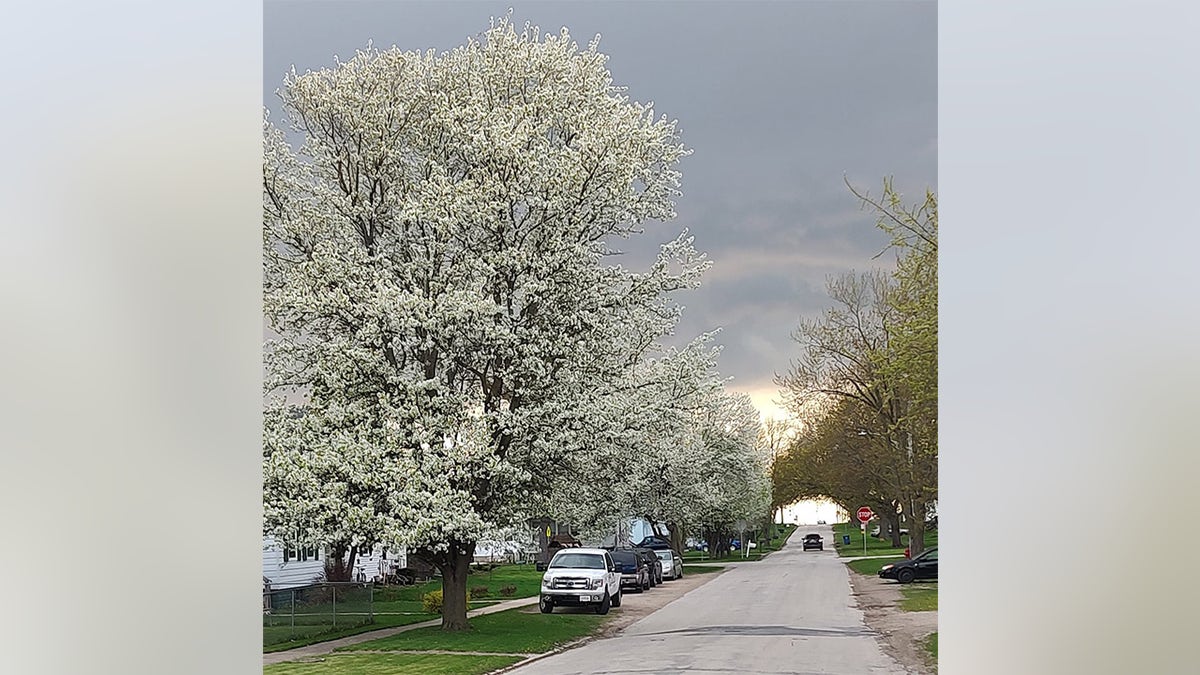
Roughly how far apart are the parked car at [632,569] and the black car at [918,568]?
3.90 m

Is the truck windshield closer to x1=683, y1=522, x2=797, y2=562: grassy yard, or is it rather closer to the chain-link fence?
the chain-link fence

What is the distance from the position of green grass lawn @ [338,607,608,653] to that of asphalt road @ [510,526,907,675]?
16.9 inches

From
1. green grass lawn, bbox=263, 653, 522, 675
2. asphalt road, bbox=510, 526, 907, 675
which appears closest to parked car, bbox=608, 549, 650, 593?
asphalt road, bbox=510, 526, 907, 675

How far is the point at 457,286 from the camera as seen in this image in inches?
428

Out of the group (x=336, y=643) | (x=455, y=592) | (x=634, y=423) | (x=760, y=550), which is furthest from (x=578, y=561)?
(x=760, y=550)

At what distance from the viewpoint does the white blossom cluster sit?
10.4m

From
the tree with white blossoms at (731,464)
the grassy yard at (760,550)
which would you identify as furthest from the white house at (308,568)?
the grassy yard at (760,550)
